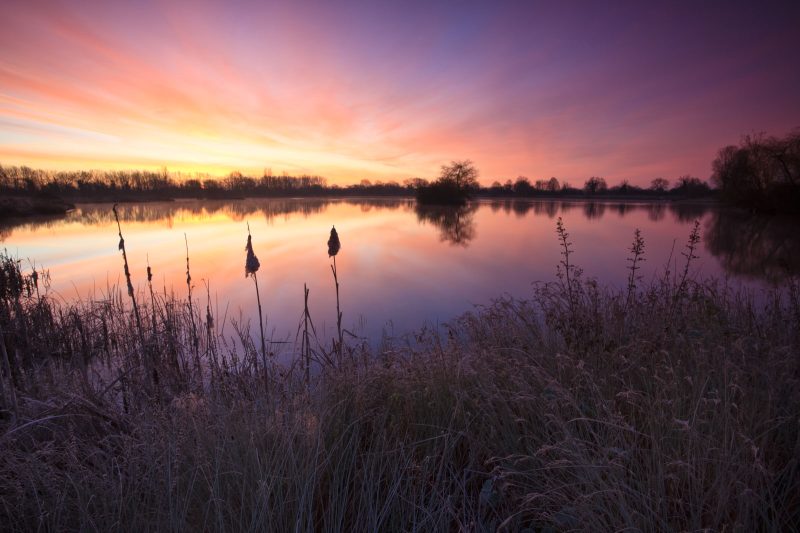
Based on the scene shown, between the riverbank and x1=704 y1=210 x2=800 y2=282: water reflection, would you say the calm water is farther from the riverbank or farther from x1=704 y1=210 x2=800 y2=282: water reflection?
the riverbank

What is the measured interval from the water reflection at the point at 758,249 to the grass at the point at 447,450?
10.5 meters

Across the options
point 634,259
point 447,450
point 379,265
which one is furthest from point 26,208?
point 634,259

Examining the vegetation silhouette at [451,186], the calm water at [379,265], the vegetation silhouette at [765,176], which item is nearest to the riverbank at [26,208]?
the calm water at [379,265]

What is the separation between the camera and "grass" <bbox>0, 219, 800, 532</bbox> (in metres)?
2.21

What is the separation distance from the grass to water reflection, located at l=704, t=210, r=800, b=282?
10.5 m

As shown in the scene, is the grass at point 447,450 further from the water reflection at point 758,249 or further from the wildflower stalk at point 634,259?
the water reflection at point 758,249

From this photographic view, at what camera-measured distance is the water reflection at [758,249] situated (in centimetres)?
1459

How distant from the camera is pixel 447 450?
3021mm

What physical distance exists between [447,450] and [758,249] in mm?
25711

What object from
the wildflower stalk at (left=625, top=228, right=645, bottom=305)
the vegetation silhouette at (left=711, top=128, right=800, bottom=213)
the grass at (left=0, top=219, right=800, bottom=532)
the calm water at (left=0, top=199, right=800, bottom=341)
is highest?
the vegetation silhouette at (left=711, top=128, right=800, bottom=213)

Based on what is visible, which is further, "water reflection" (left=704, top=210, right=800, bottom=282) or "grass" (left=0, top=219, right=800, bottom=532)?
"water reflection" (left=704, top=210, right=800, bottom=282)

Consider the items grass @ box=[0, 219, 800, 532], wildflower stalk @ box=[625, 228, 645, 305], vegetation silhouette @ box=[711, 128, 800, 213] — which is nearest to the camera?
grass @ box=[0, 219, 800, 532]

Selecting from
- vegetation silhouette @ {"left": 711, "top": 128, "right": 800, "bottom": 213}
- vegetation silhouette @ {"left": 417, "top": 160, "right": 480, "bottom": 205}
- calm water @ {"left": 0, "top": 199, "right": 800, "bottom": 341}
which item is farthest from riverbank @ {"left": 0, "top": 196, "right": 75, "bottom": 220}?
vegetation silhouette @ {"left": 711, "top": 128, "right": 800, "bottom": 213}

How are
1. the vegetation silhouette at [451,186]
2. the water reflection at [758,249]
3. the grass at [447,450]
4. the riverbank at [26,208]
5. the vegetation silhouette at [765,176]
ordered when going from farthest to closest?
the vegetation silhouette at [451,186]
the riverbank at [26,208]
the vegetation silhouette at [765,176]
the water reflection at [758,249]
the grass at [447,450]
